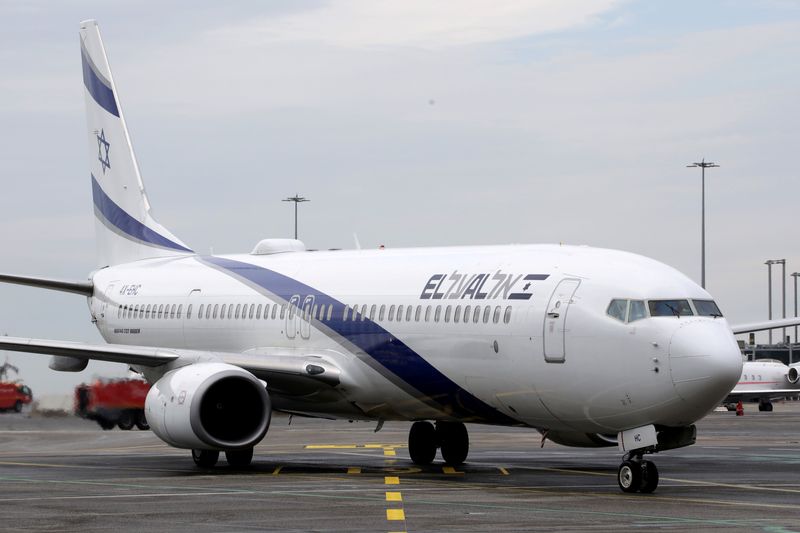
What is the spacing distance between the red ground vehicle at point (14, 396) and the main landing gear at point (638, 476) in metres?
24.2

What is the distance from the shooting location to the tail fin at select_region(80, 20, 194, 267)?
119ft

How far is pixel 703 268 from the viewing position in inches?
2913

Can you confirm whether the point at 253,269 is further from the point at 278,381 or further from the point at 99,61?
the point at 99,61

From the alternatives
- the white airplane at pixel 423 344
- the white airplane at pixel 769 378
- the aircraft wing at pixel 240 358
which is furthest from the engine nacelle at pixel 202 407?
the white airplane at pixel 769 378

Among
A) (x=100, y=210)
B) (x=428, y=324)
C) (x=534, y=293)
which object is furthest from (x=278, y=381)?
(x=100, y=210)

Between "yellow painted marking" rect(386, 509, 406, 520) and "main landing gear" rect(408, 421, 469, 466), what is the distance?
9462 millimetres

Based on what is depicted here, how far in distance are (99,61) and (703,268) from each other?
43.1m

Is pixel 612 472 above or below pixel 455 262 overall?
below

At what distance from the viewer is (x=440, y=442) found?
2850 centimetres

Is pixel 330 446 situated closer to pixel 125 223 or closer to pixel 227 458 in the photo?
pixel 125 223

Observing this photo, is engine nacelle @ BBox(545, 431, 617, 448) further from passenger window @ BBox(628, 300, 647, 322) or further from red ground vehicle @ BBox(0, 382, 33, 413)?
red ground vehicle @ BBox(0, 382, 33, 413)

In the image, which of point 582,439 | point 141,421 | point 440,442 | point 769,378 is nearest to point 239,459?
point 440,442

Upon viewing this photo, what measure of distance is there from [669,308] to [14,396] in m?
27.6

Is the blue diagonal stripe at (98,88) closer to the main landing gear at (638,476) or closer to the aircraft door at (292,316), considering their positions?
the aircraft door at (292,316)
